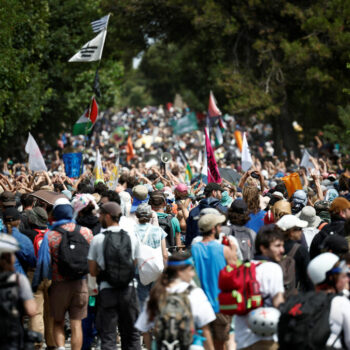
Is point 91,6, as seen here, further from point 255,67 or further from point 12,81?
point 12,81

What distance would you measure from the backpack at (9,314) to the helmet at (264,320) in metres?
1.70

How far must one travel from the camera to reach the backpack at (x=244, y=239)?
805cm

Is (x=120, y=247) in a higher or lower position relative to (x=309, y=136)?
higher

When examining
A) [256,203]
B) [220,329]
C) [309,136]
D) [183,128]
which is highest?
[256,203]

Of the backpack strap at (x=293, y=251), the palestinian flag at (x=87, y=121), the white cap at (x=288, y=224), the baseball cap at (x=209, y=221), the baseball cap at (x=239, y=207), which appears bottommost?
the palestinian flag at (x=87, y=121)

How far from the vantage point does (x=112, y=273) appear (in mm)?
7469

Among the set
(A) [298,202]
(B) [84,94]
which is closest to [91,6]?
(B) [84,94]

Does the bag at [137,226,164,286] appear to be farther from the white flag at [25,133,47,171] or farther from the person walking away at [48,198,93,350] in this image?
the white flag at [25,133,47,171]

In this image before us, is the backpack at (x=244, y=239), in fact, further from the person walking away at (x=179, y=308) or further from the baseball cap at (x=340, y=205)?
the person walking away at (x=179, y=308)

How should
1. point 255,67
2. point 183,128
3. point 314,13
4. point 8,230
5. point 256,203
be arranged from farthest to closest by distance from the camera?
1. point 255,67
2. point 314,13
3. point 183,128
4. point 256,203
5. point 8,230

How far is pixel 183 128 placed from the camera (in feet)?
94.2

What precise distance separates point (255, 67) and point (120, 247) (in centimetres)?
2932

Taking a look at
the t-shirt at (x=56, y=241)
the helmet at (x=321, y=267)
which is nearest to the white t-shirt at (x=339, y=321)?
the helmet at (x=321, y=267)

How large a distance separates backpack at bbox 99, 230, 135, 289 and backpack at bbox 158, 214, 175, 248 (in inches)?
88.7
